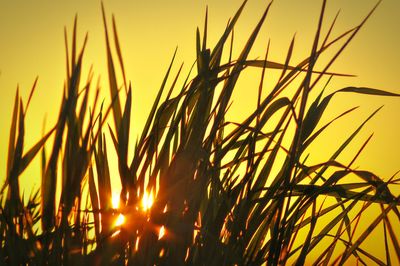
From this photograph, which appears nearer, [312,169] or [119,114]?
[119,114]

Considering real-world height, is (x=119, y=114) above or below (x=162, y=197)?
above

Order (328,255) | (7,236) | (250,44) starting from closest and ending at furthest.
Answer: (7,236) → (250,44) → (328,255)

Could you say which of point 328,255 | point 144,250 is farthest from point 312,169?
point 144,250

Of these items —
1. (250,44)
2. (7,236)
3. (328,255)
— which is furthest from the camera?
(328,255)

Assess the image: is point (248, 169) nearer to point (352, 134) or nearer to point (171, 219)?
point (171, 219)

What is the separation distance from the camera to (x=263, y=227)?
1127mm

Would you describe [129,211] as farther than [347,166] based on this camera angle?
No

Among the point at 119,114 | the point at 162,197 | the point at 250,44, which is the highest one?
the point at 250,44

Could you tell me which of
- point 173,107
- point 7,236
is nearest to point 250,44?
point 173,107

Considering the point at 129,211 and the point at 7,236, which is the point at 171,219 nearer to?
the point at 129,211

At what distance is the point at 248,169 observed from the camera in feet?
3.28

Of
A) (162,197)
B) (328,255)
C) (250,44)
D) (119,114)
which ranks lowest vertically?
(328,255)

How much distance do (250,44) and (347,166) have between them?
1.11ft

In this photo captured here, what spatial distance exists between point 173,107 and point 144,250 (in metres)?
0.31
